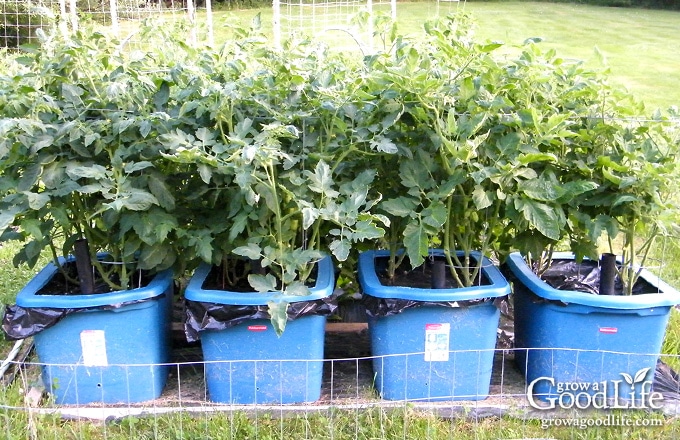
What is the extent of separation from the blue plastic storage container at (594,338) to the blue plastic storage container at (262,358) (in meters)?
0.76

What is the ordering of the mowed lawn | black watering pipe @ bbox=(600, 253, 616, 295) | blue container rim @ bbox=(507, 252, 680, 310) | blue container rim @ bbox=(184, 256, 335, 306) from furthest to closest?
the mowed lawn
black watering pipe @ bbox=(600, 253, 616, 295)
blue container rim @ bbox=(507, 252, 680, 310)
blue container rim @ bbox=(184, 256, 335, 306)

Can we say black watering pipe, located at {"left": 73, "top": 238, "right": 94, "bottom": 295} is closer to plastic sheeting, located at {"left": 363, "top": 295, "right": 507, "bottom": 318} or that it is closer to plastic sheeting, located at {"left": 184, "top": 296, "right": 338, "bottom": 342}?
plastic sheeting, located at {"left": 184, "top": 296, "right": 338, "bottom": 342}

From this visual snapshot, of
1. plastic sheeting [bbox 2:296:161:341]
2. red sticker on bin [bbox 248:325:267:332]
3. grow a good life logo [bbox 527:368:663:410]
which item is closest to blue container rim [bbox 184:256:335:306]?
red sticker on bin [bbox 248:325:267:332]

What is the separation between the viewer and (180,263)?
2.66 metres

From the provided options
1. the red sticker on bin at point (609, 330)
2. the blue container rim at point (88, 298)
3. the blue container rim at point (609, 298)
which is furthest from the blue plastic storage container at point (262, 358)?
the red sticker on bin at point (609, 330)

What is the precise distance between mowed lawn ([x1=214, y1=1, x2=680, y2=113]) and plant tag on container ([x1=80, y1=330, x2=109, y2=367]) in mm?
5536

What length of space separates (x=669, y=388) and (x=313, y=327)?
4.55 ft

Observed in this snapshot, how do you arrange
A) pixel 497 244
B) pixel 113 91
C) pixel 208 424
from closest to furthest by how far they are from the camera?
1. pixel 113 91
2. pixel 208 424
3. pixel 497 244

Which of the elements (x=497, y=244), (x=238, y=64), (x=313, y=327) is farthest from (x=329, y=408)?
(x=238, y=64)

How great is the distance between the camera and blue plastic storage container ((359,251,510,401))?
2479 millimetres

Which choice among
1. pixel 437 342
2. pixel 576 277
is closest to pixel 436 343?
pixel 437 342

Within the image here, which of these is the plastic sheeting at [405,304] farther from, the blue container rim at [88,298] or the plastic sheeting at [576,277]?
the blue container rim at [88,298]

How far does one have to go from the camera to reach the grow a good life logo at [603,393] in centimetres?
256

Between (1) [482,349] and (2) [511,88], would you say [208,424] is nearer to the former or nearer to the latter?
(1) [482,349]
